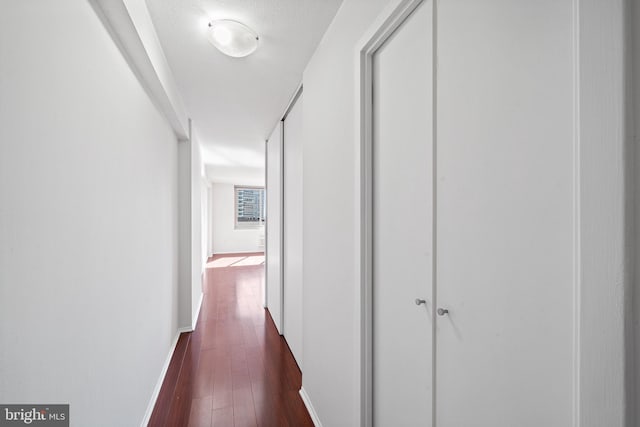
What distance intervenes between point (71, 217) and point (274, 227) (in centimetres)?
235

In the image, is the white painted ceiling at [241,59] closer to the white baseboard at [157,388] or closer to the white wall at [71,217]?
the white wall at [71,217]

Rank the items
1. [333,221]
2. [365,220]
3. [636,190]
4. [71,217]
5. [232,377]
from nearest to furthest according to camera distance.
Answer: [636,190], [71,217], [365,220], [333,221], [232,377]

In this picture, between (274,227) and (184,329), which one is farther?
(274,227)

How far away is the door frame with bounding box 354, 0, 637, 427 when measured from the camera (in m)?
0.41

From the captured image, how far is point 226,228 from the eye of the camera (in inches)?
341

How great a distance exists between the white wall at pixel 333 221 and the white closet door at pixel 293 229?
39 cm

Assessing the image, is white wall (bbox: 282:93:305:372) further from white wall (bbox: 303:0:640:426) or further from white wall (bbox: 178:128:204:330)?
white wall (bbox: 178:128:204:330)

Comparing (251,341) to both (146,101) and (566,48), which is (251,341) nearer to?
(146,101)

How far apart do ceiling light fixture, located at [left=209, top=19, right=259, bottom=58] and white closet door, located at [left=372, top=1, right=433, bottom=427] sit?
2.63 feet

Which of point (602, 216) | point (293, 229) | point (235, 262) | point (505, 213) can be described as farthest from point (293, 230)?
point (235, 262)

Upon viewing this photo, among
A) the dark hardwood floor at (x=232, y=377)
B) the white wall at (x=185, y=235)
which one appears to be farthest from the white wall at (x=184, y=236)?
the dark hardwood floor at (x=232, y=377)

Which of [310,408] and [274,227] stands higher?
[274,227]

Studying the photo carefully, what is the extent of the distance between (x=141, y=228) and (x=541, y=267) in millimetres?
1946

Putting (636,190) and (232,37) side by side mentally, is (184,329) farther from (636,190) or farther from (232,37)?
(636,190)
